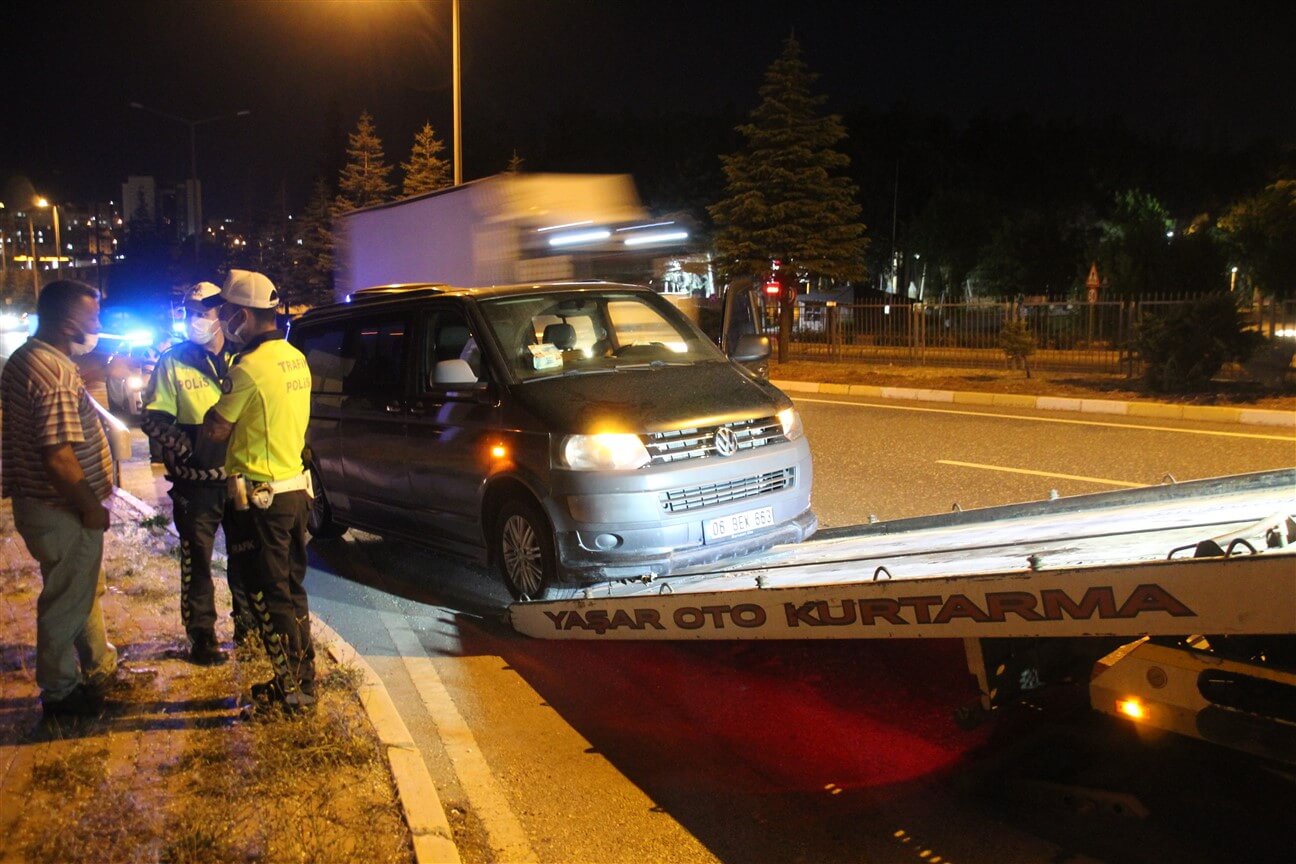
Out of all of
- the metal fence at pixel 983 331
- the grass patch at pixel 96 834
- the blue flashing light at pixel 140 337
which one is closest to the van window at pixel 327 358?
the grass patch at pixel 96 834

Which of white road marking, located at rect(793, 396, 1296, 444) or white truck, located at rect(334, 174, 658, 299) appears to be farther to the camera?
white truck, located at rect(334, 174, 658, 299)

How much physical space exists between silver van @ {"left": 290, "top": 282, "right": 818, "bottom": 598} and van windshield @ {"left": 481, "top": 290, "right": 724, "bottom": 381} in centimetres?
1

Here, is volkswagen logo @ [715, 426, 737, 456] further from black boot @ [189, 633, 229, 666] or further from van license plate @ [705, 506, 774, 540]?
black boot @ [189, 633, 229, 666]

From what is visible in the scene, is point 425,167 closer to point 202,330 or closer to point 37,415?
point 202,330

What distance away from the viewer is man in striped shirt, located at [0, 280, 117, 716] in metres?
4.57

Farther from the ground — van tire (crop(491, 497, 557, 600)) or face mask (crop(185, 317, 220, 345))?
face mask (crop(185, 317, 220, 345))

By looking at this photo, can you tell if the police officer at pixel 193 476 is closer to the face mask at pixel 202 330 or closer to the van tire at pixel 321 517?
the face mask at pixel 202 330

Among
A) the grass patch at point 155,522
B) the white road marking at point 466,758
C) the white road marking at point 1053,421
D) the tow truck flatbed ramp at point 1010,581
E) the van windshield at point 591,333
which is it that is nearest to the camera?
the tow truck flatbed ramp at point 1010,581

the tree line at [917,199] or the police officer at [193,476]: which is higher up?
the tree line at [917,199]

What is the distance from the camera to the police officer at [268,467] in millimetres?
4656

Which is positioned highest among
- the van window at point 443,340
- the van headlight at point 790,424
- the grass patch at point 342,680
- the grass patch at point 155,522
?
the van window at point 443,340

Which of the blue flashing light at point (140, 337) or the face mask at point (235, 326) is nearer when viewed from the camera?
the face mask at point (235, 326)

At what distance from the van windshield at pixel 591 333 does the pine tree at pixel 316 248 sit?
168 ft

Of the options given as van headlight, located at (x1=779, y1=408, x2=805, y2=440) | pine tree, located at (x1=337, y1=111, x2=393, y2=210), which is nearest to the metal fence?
van headlight, located at (x1=779, y1=408, x2=805, y2=440)
